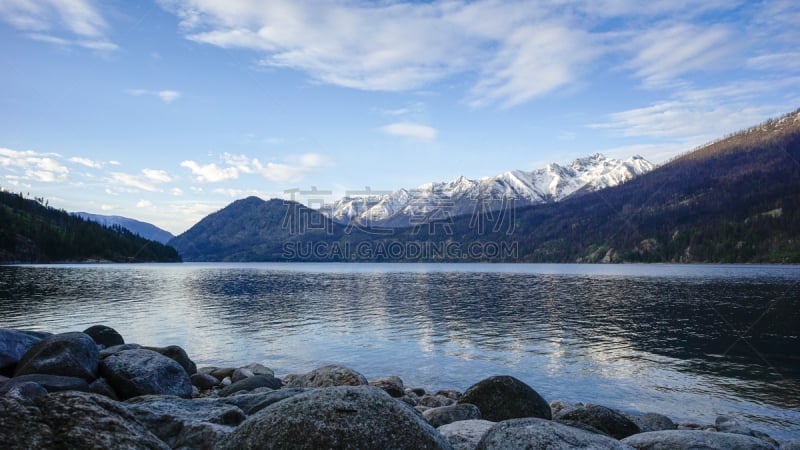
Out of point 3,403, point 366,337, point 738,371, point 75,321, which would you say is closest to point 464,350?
point 366,337

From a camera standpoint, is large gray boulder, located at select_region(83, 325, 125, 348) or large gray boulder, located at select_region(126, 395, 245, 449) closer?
large gray boulder, located at select_region(126, 395, 245, 449)

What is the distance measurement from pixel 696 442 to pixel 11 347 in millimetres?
25417

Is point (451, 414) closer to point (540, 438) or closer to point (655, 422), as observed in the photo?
point (540, 438)

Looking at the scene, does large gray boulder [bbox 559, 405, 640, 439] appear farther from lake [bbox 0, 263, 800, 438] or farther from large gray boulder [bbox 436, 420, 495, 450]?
lake [bbox 0, 263, 800, 438]

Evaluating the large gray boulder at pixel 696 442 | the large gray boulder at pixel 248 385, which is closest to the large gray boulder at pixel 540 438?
the large gray boulder at pixel 696 442

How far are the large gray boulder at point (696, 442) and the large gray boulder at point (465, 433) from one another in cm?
447

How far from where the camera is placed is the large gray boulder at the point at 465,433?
33.7 ft

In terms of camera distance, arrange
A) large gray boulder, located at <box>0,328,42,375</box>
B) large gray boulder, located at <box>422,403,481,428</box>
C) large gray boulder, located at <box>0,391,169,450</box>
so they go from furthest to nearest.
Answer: large gray boulder, located at <box>0,328,42,375</box> < large gray boulder, located at <box>422,403,481,428</box> < large gray boulder, located at <box>0,391,169,450</box>

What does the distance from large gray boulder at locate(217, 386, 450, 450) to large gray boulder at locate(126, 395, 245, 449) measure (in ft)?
10.4

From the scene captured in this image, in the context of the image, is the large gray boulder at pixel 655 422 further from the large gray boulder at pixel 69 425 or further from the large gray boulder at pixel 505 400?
the large gray boulder at pixel 69 425

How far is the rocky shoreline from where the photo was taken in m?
6.15

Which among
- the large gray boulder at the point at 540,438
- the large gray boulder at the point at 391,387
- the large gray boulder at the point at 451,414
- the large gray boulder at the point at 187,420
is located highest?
the large gray boulder at the point at 540,438

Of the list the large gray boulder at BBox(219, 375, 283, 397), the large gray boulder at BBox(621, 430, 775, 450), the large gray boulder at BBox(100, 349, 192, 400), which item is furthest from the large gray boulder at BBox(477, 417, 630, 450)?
the large gray boulder at BBox(100, 349, 192, 400)

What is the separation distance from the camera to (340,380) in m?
20.5
